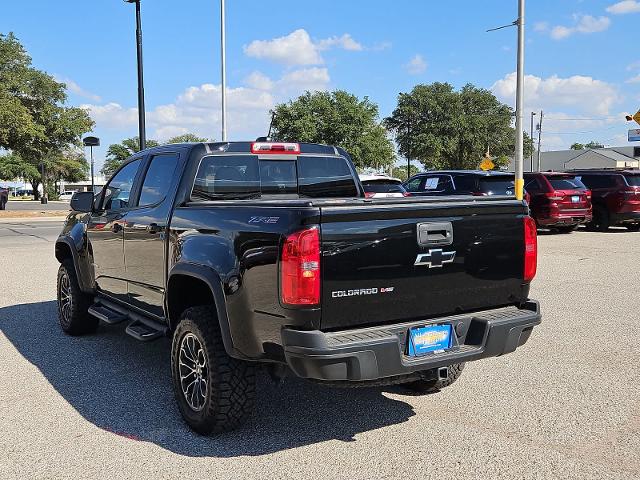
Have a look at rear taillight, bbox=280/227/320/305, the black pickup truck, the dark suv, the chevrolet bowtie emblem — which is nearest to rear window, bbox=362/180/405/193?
the dark suv

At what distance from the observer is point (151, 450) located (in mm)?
3734

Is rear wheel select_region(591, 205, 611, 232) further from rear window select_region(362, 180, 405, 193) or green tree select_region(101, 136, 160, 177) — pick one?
green tree select_region(101, 136, 160, 177)

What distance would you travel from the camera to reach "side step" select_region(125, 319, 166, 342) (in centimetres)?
462

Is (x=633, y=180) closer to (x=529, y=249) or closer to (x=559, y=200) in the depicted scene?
(x=559, y=200)

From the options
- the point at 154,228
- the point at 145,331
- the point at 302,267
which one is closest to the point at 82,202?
the point at 154,228

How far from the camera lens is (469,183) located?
46.3 feet

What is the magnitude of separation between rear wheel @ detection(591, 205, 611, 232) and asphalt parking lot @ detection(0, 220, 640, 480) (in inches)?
497

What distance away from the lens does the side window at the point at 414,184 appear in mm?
15984

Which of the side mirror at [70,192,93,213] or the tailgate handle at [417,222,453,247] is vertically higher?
the side mirror at [70,192,93,213]

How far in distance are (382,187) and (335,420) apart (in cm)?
1148

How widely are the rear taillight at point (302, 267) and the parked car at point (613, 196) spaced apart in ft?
54.7

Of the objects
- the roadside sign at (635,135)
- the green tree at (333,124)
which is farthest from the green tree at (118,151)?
the roadside sign at (635,135)

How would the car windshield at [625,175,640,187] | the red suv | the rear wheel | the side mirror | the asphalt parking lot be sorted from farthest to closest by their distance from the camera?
the rear wheel, the car windshield at [625,175,640,187], the red suv, the side mirror, the asphalt parking lot

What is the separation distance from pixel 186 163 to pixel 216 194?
31cm
